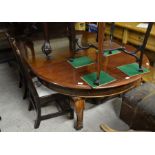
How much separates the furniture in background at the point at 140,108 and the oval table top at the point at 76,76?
24cm

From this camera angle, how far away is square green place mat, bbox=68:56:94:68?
1.75 metres

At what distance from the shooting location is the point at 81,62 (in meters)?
1.80

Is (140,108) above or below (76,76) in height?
below

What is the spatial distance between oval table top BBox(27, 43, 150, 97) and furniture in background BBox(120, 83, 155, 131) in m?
0.24

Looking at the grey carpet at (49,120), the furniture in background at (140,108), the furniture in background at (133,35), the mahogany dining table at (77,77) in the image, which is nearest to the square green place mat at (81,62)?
the mahogany dining table at (77,77)

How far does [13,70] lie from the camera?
3234 mm

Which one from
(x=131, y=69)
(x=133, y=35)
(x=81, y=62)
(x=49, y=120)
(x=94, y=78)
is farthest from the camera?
(x=133, y=35)

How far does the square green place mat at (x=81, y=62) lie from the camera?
1.75 meters

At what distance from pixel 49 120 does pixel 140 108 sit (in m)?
1.02

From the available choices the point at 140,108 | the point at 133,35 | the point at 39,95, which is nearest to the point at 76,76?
the point at 39,95

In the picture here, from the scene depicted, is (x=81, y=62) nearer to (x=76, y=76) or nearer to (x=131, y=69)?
(x=76, y=76)

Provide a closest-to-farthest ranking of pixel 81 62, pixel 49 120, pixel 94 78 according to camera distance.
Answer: pixel 94 78
pixel 81 62
pixel 49 120

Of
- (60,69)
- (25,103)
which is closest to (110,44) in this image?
(60,69)
